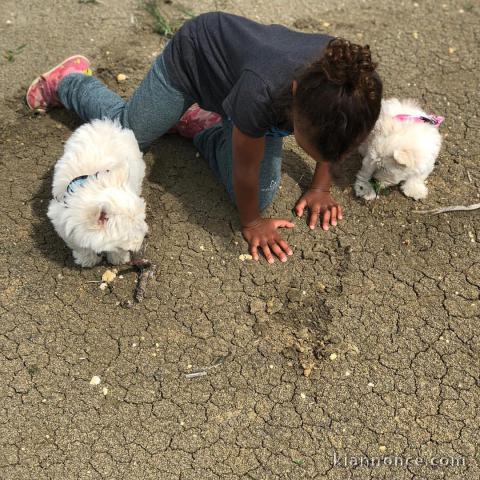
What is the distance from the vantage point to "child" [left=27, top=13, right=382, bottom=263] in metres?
1.87

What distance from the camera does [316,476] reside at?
224 centimetres

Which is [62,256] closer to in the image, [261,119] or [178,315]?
[178,315]

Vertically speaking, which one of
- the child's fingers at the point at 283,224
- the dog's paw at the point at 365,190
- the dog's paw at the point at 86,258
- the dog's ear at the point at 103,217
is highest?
the dog's ear at the point at 103,217

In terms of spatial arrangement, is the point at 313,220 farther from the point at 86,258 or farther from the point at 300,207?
the point at 86,258

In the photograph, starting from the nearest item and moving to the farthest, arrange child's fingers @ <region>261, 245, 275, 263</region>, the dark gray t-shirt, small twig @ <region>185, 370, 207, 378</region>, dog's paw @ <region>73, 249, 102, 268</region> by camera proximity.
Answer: the dark gray t-shirt → small twig @ <region>185, 370, 207, 378</region> → dog's paw @ <region>73, 249, 102, 268</region> → child's fingers @ <region>261, 245, 275, 263</region>

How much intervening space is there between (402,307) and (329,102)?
1.37 metres

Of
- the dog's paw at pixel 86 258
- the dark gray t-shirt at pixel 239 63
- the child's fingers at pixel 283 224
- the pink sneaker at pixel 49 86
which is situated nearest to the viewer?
the dark gray t-shirt at pixel 239 63

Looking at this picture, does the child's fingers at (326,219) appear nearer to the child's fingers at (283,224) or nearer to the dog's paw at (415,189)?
the child's fingers at (283,224)

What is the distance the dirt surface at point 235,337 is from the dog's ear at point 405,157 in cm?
36

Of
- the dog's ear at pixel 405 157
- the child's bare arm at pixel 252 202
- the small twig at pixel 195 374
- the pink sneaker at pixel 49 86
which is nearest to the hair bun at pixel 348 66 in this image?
the child's bare arm at pixel 252 202

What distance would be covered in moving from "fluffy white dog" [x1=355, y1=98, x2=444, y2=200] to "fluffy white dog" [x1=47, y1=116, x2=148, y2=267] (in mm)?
1389

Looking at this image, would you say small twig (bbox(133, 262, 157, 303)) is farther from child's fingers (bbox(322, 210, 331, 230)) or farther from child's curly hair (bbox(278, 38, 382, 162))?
child's curly hair (bbox(278, 38, 382, 162))

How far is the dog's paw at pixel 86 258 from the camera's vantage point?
268cm

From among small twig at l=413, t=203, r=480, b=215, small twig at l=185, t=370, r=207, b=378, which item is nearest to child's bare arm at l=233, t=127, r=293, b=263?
small twig at l=185, t=370, r=207, b=378
